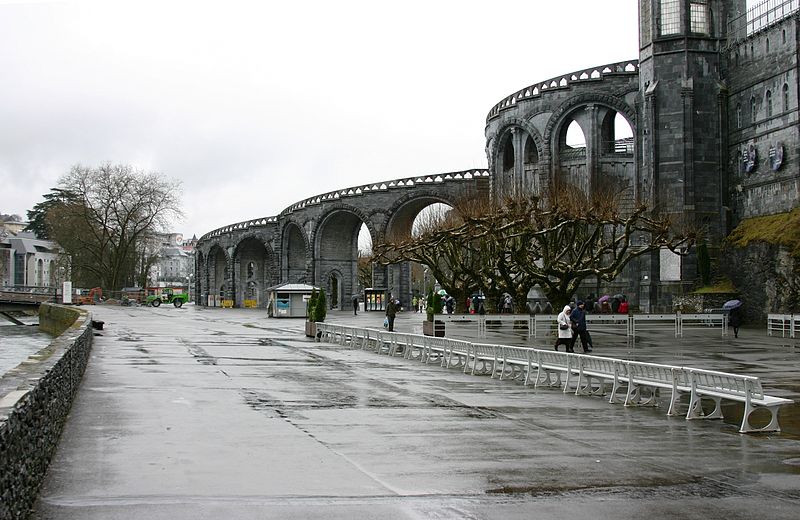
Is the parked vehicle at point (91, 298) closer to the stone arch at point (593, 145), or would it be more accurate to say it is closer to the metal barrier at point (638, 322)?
the stone arch at point (593, 145)

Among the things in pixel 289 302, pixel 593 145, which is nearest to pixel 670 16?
pixel 593 145

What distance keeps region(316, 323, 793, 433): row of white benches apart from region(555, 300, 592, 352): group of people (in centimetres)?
130

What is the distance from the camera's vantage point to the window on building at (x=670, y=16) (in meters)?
39.3

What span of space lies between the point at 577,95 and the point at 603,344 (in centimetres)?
2189

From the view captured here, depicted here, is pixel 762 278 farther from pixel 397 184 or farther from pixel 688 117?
pixel 397 184

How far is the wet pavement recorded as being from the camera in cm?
676

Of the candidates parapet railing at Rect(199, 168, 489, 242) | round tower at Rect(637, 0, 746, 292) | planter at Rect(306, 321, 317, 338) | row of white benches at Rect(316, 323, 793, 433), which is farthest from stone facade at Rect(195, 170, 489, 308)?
row of white benches at Rect(316, 323, 793, 433)

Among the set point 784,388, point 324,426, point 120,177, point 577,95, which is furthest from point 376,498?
point 120,177

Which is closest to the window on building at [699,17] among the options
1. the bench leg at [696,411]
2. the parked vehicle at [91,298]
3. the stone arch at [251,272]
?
the bench leg at [696,411]

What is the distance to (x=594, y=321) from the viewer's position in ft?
108

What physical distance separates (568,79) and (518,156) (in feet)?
17.4

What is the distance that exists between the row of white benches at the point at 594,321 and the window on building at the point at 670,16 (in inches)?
528

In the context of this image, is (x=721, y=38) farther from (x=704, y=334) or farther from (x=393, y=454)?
(x=393, y=454)

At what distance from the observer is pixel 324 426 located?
1059 cm
